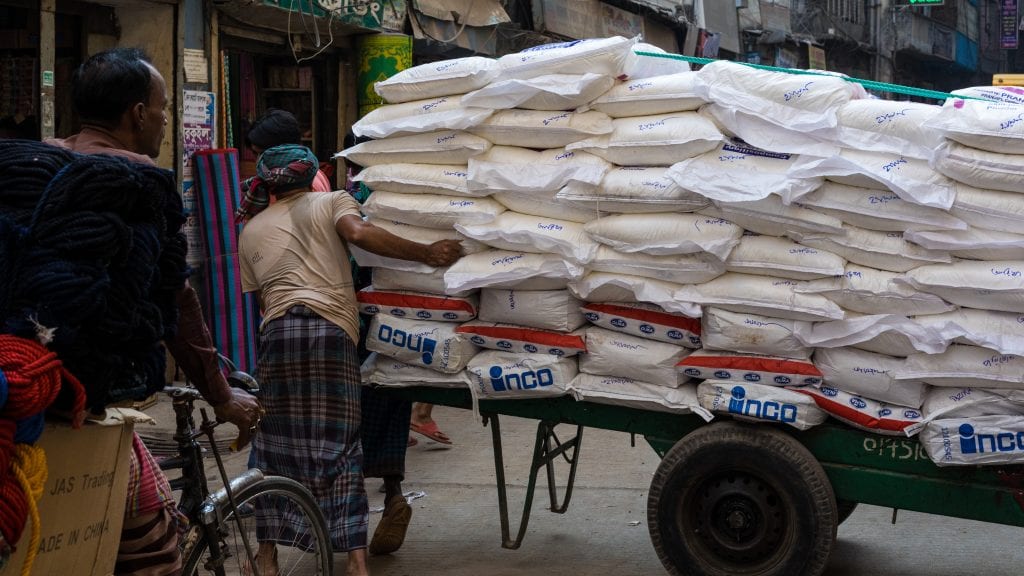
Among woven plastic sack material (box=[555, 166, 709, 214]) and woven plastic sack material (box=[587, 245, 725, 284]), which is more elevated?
woven plastic sack material (box=[555, 166, 709, 214])

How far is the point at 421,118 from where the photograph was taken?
444cm

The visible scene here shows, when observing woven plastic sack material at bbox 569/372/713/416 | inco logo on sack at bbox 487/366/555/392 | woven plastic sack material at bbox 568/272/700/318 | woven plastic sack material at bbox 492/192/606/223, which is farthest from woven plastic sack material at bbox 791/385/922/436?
woven plastic sack material at bbox 492/192/606/223

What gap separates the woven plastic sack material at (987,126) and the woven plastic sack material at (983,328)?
51 cm

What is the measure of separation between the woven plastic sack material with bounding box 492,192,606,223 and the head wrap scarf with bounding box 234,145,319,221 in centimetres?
73

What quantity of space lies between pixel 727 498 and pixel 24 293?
8.77 feet

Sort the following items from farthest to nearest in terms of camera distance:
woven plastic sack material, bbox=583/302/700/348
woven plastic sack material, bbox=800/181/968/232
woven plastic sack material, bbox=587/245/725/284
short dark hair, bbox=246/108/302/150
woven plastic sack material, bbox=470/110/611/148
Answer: short dark hair, bbox=246/108/302/150 < woven plastic sack material, bbox=470/110/611/148 < woven plastic sack material, bbox=583/302/700/348 < woven plastic sack material, bbox=587/245/725/284 < woven plastic sack material, bbox=800/181/968/232

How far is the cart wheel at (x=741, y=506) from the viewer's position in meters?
3.92

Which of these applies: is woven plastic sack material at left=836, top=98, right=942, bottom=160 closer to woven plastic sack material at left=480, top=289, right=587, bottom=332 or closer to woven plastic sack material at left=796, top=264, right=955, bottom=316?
woven plastic sack material at left=796, top=264, right=955, bottom=316

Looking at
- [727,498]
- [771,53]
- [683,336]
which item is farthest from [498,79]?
[771,53]

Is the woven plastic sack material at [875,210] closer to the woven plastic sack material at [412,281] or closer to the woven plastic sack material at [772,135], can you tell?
the woven plastic sack material at [772,135]

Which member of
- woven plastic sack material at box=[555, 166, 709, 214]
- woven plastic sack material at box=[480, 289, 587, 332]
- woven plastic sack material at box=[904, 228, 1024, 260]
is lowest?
woven plastic sack material at box=[480, 289, 587, 332]

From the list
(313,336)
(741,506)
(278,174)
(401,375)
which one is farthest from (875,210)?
(278,174)

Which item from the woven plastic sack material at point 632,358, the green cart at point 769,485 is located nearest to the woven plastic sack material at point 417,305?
the green cart at point 769,485

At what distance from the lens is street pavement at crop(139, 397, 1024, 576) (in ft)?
15.4
